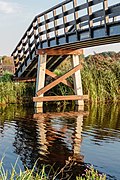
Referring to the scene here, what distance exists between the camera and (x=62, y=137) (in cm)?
1280

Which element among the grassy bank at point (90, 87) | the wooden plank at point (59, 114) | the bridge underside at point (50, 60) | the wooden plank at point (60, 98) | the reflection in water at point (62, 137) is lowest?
the reflection in water at point (62, 137)

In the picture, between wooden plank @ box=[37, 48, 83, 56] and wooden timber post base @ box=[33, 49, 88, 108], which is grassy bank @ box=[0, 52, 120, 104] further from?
wooden plank @ box=[37, 48, 83, 56]

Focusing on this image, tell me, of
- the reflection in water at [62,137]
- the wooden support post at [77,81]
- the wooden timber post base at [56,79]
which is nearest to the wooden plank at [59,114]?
the reflection in water at [62,137]

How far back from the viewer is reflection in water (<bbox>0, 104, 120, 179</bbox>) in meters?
9.70

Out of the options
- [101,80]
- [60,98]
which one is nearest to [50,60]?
[60,98]

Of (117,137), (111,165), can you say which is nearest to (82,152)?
(111,165)

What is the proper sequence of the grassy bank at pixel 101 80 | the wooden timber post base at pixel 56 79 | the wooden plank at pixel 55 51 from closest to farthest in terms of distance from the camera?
the wooden plank at pixel 55 51
the wooden timber post base at pixel 56 79
the grassy bank at pixel 101 80

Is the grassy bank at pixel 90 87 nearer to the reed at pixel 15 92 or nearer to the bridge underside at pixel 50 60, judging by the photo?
the reed at pixel 15 92

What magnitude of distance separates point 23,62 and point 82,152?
46.9 ft

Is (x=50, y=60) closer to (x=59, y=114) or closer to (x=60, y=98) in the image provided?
(x=60, y=98)

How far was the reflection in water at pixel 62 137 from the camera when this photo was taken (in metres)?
9.70

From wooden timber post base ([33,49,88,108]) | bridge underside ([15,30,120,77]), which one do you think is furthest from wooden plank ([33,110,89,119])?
bridge underside ([15,30,120,77])

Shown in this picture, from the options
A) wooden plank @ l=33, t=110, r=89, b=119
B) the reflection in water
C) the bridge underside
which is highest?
the bridge underside

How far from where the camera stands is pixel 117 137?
502 inches
